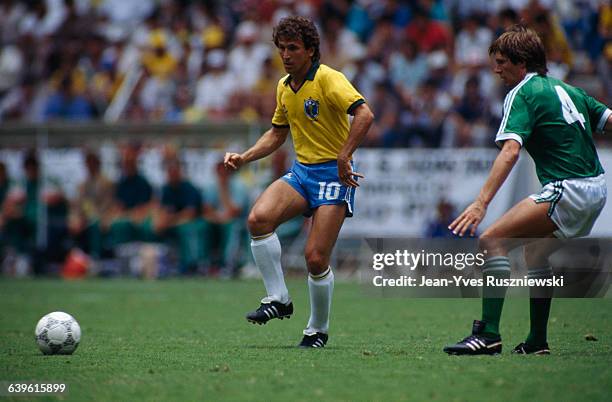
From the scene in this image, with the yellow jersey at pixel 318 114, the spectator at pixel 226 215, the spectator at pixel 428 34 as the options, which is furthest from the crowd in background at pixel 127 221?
the yellow jersey at pixel 318 114

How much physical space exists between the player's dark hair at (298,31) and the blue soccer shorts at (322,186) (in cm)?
97

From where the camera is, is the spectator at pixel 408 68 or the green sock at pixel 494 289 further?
the spectator at pixel 408 68

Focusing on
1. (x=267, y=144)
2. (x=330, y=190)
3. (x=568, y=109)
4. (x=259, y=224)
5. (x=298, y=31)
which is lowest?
(x=259, y=224)

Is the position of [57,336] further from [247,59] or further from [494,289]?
[247,59]

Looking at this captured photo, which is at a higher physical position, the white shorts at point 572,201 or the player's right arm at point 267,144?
the player's right arm at point 267,144

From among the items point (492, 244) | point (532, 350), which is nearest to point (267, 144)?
point (492, 244)

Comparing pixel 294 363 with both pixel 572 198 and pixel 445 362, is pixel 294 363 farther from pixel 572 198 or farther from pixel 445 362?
pixel 572 198

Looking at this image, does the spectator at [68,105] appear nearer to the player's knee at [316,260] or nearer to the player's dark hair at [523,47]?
the player's knee at [316,260]

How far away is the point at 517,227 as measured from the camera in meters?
7.55

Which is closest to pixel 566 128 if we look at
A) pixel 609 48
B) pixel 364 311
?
pixel 364 311

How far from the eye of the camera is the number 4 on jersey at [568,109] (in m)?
7.71

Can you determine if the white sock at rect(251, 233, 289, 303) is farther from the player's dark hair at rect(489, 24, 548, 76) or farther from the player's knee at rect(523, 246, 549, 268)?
the player's dark hair at rect(489, 24, 548, 76)

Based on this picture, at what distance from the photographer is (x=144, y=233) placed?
20.1 metres

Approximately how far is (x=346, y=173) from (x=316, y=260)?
802 millimetres
